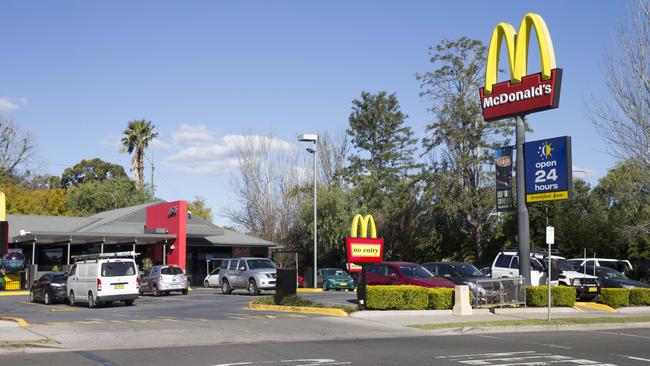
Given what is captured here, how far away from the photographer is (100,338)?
1559 cm

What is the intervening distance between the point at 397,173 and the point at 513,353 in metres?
54.8

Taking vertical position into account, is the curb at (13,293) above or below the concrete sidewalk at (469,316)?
below

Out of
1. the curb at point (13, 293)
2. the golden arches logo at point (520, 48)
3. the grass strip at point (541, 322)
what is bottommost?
the curb at point (13, 293)

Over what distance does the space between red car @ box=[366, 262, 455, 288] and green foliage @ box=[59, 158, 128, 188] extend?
7419 cm

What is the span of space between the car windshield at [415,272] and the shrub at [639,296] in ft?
25.6

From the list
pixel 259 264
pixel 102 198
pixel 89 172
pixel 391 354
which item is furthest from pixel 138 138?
pixel 391 354

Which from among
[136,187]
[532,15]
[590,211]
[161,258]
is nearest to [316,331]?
[532,15]

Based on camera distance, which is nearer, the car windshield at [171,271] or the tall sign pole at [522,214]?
the tall sign pole at [522,214]

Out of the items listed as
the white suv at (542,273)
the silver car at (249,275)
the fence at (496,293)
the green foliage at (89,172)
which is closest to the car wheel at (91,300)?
the silver car at (249,275)

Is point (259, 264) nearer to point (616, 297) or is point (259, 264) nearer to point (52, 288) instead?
point (52, 288)

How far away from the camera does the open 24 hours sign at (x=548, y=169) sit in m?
24.3

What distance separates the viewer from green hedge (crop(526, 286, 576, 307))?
24203 millimetres

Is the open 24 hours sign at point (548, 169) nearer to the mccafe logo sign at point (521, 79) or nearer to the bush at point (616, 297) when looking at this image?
the mccafe logo sign at point (521, 79)

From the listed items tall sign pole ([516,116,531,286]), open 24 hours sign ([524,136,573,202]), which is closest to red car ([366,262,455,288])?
tall sign pole ([516,116,531,286])
